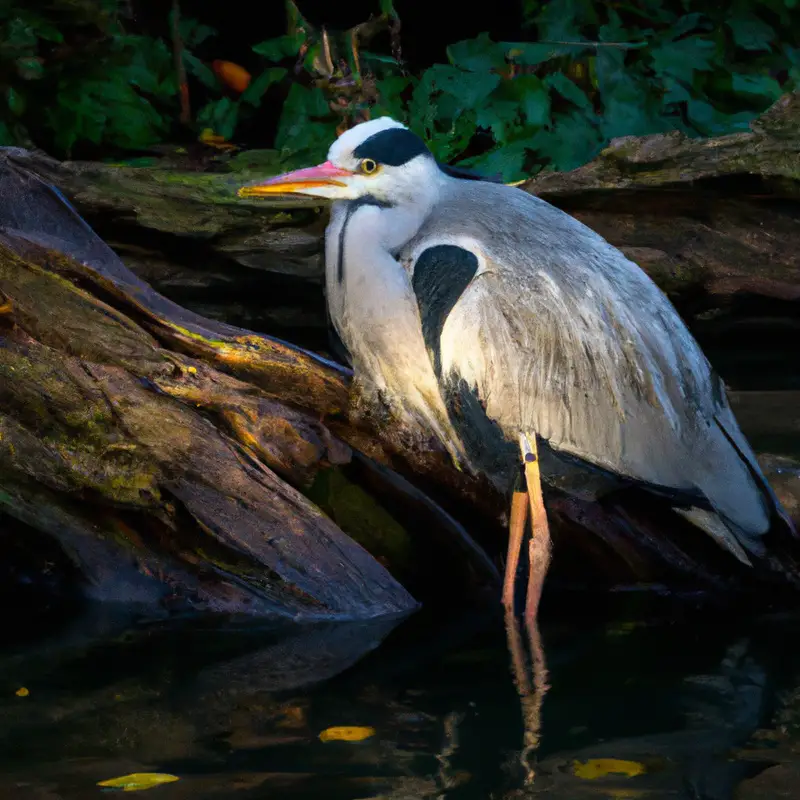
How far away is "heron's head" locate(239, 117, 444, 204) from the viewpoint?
3.63 metres

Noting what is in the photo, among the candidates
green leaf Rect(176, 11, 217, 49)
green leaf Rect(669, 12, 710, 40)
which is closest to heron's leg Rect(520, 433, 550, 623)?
green leaf Rect(669, 12, 710, 40)

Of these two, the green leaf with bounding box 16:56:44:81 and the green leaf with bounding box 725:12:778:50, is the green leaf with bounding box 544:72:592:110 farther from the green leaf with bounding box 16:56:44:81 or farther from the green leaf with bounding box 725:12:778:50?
the green leaf with bounding box 16:56:44:81

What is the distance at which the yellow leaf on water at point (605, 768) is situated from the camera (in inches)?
94.3

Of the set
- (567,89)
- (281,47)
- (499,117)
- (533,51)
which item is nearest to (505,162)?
(499,117)

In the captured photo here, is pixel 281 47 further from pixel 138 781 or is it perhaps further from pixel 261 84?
pixel 138 781

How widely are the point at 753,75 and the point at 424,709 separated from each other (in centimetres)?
417

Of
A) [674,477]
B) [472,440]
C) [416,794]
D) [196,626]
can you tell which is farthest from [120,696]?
[674,477]

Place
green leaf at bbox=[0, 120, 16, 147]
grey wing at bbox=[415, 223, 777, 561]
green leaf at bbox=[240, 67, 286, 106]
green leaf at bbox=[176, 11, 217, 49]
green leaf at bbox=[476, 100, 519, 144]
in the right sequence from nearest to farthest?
grey wing at bbox=[415, 223, 777, 561]
green leaf at bbox=[476, 100, 519, 144]
green leaf at bbox=[0, 120, 16, 147]
green leaf at bbox=[240, 67, 286, 106]
green leaf at bbox=[176, 11, 217, 49]

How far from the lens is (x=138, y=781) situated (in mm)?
2385

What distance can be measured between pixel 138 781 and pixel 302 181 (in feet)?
6.04

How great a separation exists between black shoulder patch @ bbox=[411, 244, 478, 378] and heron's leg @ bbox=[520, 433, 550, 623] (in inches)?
14.2

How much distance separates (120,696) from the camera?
295 centimetres

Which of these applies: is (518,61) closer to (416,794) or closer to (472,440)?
(472,440)

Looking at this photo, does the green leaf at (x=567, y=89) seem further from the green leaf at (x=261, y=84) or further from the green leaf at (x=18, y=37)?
the green leaf at (x=18, y=37)
